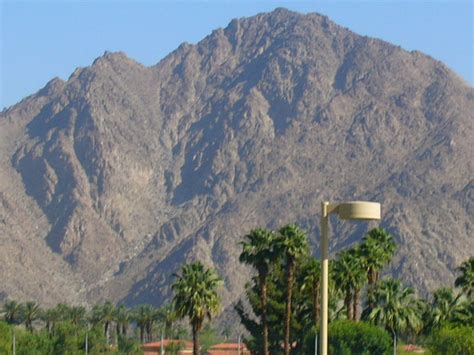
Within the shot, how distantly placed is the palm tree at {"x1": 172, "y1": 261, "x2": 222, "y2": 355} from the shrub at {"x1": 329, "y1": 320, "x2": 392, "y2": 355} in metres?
18.7

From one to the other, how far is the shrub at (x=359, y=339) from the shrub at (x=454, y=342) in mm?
6308

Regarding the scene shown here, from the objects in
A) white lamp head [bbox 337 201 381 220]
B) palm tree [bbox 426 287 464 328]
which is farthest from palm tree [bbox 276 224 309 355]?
white lamp head [bbox 337 201 381 220]

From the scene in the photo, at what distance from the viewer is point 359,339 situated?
5325 inches

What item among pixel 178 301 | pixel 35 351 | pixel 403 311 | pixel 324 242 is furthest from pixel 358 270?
pixel 324 242

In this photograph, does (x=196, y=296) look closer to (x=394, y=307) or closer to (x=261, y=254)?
(x=261, y=254)

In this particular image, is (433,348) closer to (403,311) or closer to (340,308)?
(403,311)

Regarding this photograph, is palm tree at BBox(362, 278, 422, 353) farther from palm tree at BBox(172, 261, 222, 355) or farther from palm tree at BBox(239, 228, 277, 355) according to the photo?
palm tree at BBox(172, 261, 222, 355)

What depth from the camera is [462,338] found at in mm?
126062

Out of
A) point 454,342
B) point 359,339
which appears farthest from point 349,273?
point 454,342

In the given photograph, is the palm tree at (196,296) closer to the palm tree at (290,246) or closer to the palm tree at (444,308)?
the palm tree at (290,246)

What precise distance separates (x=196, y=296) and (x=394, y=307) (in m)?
27.6

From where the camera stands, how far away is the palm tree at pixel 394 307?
138 meters

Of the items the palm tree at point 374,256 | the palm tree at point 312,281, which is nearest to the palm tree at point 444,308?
the palm tree at point 374,256

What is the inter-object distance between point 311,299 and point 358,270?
57.4 feet
